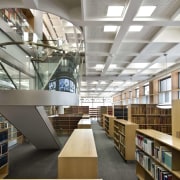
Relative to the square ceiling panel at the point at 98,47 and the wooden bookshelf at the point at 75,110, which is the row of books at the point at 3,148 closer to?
the square ceiling panel at the point at 98,47

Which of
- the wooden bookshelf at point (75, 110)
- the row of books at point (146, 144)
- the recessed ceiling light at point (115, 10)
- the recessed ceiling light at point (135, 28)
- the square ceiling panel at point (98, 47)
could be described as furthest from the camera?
the wooden bookshelf at point (75, 110)

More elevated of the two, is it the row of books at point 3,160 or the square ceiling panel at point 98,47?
the square ceiling panel at point 98,47

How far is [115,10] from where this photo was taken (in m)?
4.85

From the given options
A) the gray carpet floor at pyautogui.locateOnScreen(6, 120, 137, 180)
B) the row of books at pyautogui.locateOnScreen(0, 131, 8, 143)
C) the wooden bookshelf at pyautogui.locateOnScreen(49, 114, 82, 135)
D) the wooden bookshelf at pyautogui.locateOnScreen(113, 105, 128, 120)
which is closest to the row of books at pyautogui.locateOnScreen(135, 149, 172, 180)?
the gray carpet floor at pyautogui.locateOnScreen(6, 120, 137, 180)

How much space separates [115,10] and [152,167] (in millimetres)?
3584

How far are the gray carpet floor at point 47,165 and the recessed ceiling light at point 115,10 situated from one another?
4339mm

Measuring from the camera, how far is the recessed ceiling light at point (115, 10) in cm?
471

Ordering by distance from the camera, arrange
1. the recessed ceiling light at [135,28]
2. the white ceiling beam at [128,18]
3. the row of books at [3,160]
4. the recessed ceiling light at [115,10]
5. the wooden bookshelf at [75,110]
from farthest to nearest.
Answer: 1. the wooden bookshelf at [75,110]
2. the row of books at [3,160]
3. the recessed ceiling light at [135,28]
4. the recessed ceiling light at [115,10]
5. the white ceiling beam at [128,18]

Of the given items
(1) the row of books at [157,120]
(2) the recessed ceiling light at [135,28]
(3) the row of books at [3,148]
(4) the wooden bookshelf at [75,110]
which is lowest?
(3) the row of books at [3,148]

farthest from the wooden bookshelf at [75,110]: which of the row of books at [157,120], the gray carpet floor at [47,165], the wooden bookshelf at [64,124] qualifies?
the row of books at [157,120]

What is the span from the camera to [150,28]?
5.83 meters

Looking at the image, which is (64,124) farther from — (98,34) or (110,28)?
(110,28)

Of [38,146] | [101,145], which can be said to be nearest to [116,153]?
[101,145]

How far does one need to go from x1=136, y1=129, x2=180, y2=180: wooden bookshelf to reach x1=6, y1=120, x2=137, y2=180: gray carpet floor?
2.78 feet
